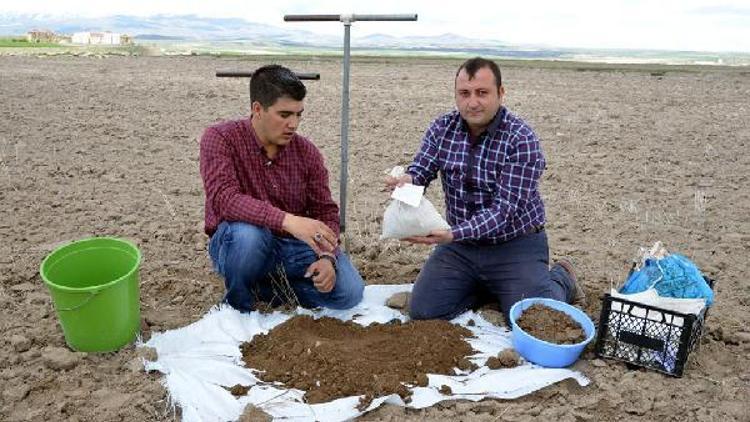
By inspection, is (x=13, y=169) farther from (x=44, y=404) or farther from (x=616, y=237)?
(x=616, y=237)

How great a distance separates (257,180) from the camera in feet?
11.0

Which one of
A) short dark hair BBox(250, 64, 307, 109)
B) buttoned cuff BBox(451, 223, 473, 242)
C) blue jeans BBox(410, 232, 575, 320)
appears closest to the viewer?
short dark hair BBox(250, 64, 307, 109)

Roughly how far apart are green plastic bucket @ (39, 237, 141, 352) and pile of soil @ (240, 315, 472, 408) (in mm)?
590

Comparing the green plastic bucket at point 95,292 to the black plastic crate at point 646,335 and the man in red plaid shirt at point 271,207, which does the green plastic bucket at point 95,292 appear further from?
the black plastic crate at point 646,335

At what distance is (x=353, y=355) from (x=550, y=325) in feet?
3.20

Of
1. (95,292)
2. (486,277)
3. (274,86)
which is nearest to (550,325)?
(486,277)

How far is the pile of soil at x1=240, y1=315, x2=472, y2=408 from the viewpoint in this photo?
2.71 metres

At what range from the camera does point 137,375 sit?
278 cm

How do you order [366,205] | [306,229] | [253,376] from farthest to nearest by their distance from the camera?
[366,205] → [306,229] → [253,376]

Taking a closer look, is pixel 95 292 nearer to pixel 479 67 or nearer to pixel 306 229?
pixel 306 229

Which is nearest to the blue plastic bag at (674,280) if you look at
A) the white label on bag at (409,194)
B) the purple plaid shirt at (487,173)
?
the purple plaid shirt at (487,173)

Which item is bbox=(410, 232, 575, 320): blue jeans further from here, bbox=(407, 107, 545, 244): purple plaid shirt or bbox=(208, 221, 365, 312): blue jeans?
bbox=(208, 221, 365, 312): blue jeans

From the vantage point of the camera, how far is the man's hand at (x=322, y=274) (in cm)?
320

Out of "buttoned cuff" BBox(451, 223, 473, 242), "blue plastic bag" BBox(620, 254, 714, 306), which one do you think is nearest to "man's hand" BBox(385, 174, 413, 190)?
"buttoned cuff" BBox(451, 223, 473, 242)
